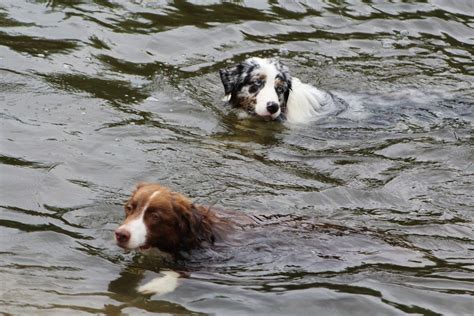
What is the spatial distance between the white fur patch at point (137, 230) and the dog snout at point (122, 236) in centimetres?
3

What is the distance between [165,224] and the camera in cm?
733

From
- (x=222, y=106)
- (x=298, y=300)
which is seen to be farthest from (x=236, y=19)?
(x=298, y=300)

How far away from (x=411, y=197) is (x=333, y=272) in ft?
6.88

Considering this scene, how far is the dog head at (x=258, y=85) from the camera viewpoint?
466 inches

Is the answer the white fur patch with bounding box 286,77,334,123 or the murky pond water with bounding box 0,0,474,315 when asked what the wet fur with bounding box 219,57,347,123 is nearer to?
the white fur patch with bounding box 286,77,334,123

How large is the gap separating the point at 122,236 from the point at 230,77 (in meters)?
5.35

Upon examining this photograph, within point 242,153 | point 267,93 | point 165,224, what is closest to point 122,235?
point 165,224

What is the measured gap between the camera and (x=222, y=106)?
1221 centimetres

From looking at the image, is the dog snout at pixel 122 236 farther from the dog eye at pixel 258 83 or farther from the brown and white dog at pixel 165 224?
the dog eye at pixel 258 83

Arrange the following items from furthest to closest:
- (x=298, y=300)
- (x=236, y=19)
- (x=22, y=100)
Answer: (x=236, y=19) → (x=22, y=100) → (x=298, y=300)

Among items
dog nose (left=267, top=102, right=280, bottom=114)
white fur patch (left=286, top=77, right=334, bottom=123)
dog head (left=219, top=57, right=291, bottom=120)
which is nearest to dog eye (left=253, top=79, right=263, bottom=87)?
dog head (left=219, top=57, right=291, bottom=120)

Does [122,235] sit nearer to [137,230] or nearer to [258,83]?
[137,230]

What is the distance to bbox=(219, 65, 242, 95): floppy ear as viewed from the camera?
39.4 feet

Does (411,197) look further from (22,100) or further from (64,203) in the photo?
(22,100)
